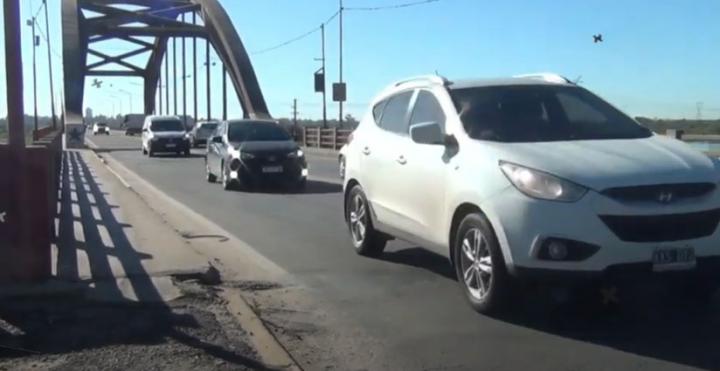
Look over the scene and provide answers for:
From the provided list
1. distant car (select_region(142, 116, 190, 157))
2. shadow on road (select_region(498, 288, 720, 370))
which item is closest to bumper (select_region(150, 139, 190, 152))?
distant car (select_region(142, 116, 190, 157))

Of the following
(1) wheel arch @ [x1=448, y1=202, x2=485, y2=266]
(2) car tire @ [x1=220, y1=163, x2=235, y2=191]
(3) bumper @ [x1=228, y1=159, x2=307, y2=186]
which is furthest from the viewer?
(2) car tire @ [x1=220, y1=163, x2=235, y2=191]

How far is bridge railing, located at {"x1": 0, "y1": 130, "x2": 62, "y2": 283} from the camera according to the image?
6812mm

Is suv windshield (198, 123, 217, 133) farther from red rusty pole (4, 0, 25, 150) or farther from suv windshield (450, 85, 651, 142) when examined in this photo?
suv windshield (450, 85, 651, 142)

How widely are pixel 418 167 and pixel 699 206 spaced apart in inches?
93.5

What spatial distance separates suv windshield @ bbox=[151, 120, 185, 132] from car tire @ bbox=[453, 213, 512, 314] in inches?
1416

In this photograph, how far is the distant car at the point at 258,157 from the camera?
1895 cm

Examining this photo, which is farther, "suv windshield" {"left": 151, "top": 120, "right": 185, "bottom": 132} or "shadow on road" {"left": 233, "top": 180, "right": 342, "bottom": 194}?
"suv windshield" {"left": 151, "top": 120, "right": 185, "bottom": 132}

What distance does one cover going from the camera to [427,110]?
773cm

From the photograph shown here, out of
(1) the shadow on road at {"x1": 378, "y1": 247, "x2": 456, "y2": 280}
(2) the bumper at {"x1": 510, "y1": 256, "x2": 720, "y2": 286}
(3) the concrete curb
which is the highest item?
(2) the bumper at {"x1": 510, "y1": 256, "x2": 720, "y2": 286}

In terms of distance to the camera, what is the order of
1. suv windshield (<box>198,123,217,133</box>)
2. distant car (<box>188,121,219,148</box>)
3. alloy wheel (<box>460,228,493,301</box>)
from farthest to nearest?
suv windshield (<box>198,123,217,133</box>) → distant car (<box>188,121,219,148</box>) → alloy wheel (<box>460,228,493,301</box>)

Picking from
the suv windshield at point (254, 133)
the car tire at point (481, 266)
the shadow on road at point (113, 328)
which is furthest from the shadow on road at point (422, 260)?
the suv windshield at point (254, 133)

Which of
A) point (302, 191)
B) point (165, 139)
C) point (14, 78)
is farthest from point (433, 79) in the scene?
point (165, 139)

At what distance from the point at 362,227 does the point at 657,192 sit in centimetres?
384

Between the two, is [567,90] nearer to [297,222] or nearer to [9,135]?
[9,135]
